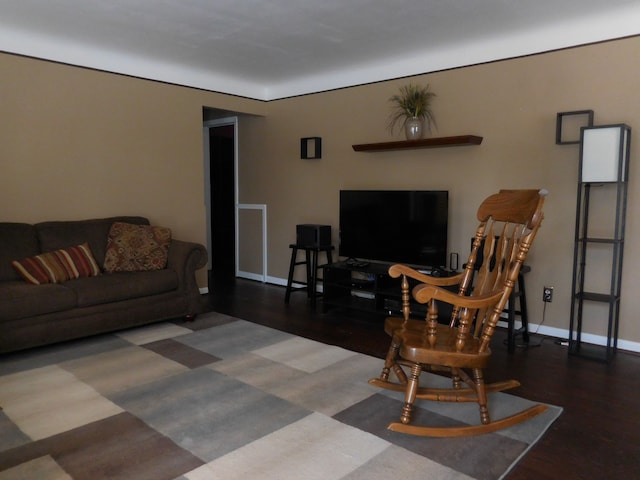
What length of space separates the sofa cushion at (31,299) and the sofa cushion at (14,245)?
146 mm

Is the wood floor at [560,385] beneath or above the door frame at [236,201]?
beneath

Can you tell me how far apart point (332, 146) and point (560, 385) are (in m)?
3.24

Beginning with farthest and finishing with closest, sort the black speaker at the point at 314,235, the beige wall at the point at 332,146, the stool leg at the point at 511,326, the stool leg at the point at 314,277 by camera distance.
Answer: the black speaker at the point at 314,235 → the stool leg at the point at 314,277 → the beige wall at the point at 332,146 → the stool leg at the point at 511,326

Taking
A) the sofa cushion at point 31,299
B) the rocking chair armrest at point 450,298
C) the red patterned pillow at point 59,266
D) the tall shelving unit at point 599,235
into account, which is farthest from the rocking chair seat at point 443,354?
the red patterned pillow at point 59,266

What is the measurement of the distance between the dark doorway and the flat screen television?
2.20 meters

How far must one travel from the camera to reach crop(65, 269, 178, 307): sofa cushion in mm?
3468

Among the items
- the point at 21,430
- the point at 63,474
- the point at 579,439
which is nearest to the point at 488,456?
the point at 579,439

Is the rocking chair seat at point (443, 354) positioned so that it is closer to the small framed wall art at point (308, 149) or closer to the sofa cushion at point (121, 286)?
the sofa cushion at point (121, 286)

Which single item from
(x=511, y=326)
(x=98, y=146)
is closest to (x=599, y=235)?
(x=511, y=326)

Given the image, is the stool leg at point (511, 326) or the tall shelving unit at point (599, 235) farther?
the stool leg at point (511, 326)

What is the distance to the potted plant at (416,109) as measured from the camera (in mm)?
4242

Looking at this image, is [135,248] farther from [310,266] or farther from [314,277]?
[310,266]

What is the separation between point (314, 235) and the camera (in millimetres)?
4832

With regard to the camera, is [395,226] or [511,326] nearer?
[511,326]
